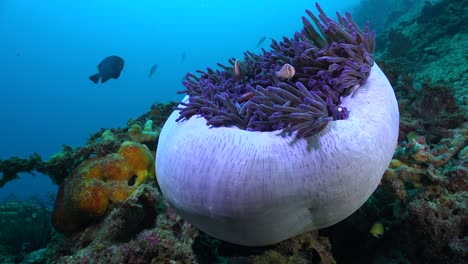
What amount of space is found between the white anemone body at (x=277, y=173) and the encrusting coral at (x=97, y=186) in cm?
117

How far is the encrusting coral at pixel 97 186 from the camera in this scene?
9.23ft

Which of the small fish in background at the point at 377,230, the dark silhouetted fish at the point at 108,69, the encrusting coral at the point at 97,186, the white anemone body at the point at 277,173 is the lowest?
the small fish in background at the point at 377,230

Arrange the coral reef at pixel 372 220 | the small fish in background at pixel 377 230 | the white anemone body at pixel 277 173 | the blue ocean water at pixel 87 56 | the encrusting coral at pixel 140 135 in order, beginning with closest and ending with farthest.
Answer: the white anemone body at pixel 277 173 < the coral reef at pixel 372 220 < the small fish in background at pixel 377 230 < the encrusting coral at pixel 140 135 < the blue ocean water at pixel 87 56

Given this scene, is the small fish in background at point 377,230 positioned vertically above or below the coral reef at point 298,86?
below

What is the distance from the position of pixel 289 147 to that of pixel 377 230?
46.9 inches

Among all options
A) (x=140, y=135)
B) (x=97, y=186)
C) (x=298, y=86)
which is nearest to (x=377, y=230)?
(x=298, y=86)

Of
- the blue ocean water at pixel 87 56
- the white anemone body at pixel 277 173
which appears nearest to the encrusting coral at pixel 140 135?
the white anemone body at pixel 277 173

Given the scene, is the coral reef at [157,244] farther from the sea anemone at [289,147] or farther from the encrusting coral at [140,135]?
the encrusting coral at [140,135]

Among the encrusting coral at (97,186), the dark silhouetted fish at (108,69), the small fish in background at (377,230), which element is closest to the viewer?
the small fish in background at (377,230)

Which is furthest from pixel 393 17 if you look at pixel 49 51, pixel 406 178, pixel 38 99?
pixel 49 51

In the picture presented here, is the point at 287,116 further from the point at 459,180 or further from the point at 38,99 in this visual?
the point at 38,99

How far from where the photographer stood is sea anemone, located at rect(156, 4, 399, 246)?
163 cm

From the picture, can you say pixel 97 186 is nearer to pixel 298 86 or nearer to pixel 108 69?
pixel 298 86

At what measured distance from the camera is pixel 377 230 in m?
2.28
